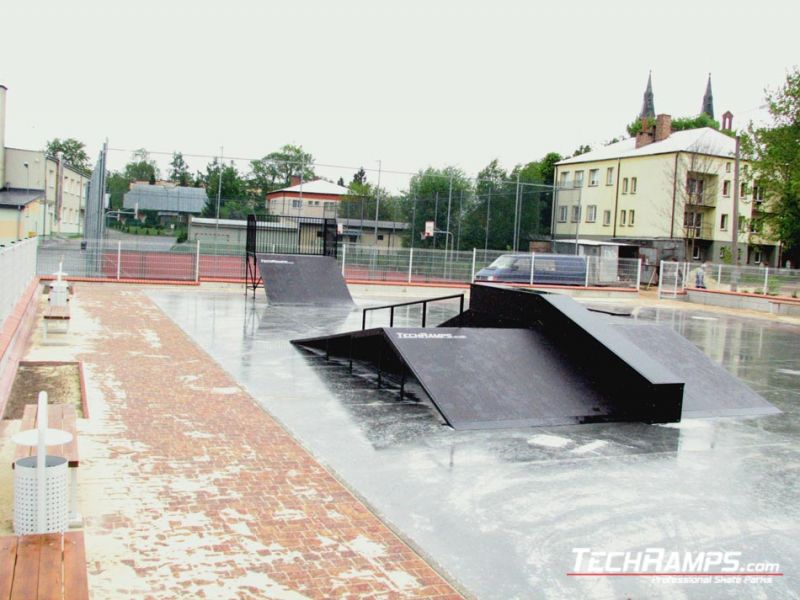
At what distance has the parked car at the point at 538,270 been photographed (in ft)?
98.0

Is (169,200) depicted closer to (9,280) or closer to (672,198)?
(9,280)

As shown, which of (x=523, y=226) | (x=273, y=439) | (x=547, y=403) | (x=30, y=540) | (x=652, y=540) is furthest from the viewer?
(x=523, y=226)

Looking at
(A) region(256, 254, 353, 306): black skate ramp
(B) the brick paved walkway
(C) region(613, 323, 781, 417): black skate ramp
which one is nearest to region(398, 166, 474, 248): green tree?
(A) region(256, 254, 353, 306): black skate ramp

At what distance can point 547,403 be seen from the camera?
816 cm

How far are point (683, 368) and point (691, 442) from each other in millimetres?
2340

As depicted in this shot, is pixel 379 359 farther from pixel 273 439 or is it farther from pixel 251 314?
pixel 251 314

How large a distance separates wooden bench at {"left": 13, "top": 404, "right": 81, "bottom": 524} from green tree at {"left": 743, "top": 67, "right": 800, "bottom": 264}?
37.4 m

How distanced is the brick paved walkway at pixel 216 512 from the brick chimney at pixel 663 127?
170 ft

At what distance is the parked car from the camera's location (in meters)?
29.9

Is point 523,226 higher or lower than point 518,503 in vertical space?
higher

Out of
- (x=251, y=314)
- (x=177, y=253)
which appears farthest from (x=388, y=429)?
(x=177, y=253)

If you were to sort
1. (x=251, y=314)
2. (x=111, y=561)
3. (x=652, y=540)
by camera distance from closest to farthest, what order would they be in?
1. (x=111, y=561)
2. (x=652, y=540)
3. (x=251, y=314)

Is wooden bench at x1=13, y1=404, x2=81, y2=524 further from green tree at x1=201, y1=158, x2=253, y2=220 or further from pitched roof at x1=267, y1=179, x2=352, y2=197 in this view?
pitched roof at x1=267, y1=179, x2=352, y2=197

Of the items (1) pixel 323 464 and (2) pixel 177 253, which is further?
(2) pixel 177 253
